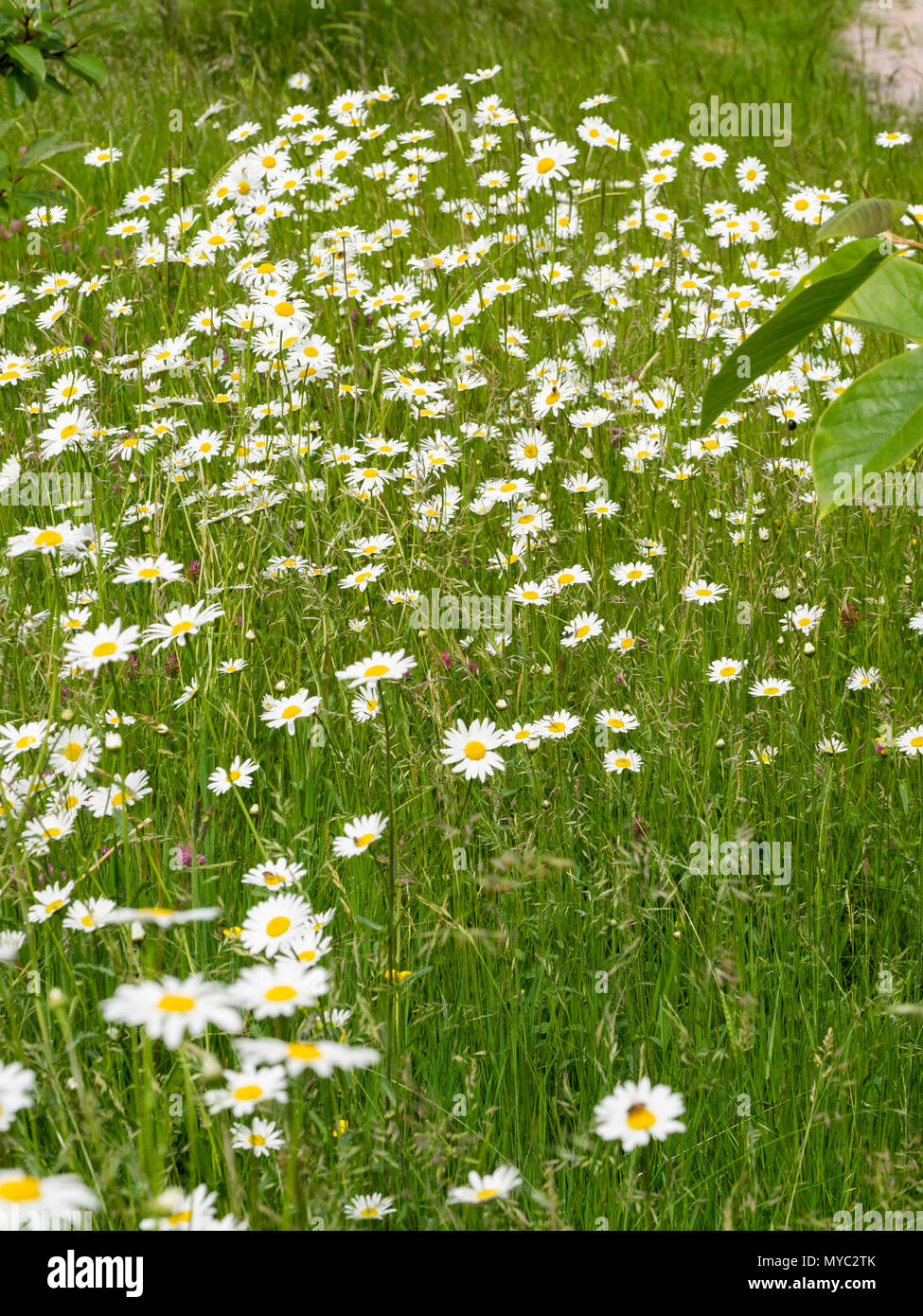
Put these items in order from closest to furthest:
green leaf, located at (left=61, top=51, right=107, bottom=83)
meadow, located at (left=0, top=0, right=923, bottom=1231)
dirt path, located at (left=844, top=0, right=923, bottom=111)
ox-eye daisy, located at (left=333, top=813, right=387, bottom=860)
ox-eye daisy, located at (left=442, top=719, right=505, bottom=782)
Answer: meadow, located at (left=0, top=0, right=923, bottom=1231) → ox-eye daisy, located at (left=333, top=813, right=387, bottom=860) → ox-eye daisy, located at (left=442, top=719, right=505, bottom=782) → green leaf, located at (left=61, top=51, right=107, bottom=83) → dirt path, located at (left=844, top=0, right=923, bottom=111)

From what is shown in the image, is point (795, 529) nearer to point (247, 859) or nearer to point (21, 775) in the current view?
point (247, 859)

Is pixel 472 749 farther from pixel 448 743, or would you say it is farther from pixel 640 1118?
pixel 640 1118

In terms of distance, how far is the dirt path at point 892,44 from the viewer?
8945 mm

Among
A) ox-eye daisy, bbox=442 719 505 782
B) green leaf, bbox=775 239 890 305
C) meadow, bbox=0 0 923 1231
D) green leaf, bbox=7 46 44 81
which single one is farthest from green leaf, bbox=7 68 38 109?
green leaf, bbox=775 239 890 305

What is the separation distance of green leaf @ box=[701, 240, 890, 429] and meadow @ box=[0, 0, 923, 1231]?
63 cm

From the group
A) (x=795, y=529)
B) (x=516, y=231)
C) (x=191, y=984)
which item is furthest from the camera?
(x=516, y=231)

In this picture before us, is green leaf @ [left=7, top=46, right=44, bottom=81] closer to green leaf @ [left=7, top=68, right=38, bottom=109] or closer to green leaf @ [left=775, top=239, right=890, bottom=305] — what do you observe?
green leaf @ [left=7, top=68, right=38, bottom=109]

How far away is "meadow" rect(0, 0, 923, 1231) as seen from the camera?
1367 millimetres

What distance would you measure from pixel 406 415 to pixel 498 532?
634 millimetres

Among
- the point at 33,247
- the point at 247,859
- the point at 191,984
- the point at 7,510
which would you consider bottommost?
the point at 191,984

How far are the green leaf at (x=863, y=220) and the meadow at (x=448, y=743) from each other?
73 centimetres

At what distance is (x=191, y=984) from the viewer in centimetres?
91

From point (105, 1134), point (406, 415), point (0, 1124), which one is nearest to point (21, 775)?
point (105, 1134)

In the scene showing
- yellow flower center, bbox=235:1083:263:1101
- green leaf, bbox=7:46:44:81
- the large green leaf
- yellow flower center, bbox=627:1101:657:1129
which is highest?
green leaf, bbox=7:46:44:81
